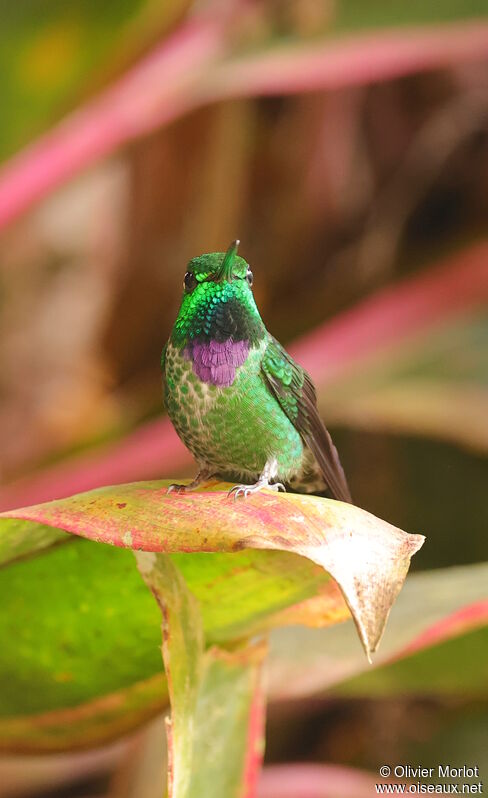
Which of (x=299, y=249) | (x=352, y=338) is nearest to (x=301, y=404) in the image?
(x=352, y=338)

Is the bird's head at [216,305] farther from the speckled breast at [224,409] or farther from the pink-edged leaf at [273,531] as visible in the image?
the pink-edged leaf at [273,531]

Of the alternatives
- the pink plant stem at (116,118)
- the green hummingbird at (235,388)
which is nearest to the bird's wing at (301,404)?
the green hummingbird at (235,388)

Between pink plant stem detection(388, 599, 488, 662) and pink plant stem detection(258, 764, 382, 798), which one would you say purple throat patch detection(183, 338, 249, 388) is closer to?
pink plant stem detection(388, 599, 488, 662)

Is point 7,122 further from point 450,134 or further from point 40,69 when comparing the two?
point 450,134

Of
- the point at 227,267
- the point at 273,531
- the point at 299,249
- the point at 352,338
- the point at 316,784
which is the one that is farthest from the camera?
the point at 299,249

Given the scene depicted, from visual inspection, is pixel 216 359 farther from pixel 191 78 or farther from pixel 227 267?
pixel 191 78

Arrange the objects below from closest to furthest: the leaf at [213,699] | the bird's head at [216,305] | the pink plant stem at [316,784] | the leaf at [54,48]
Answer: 1. the leaf at [213,699]
2. the bird's head at [216,305]
3. the pink plant stem at [316,784]
4. the leaf at [54,48]

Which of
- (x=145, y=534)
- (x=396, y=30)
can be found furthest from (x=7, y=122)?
(x=145, y=534)
